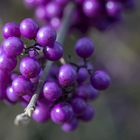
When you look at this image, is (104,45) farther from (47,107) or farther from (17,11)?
(47,107)

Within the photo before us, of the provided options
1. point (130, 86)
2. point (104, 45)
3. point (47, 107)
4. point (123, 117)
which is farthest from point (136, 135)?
point (47, 107)

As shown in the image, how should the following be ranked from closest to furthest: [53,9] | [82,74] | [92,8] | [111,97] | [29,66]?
[29,66] → [82,74] → [92,8] → [53,9] → [111,97]

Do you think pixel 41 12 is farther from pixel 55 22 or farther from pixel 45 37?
pixel 45 37

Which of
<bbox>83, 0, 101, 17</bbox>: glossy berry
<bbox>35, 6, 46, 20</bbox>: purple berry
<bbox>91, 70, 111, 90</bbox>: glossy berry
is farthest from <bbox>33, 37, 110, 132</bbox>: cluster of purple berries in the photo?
<bbox>35, 6, 46, 20</bbox>: purple berry

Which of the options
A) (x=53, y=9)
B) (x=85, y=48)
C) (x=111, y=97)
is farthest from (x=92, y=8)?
(x=111, y=97)

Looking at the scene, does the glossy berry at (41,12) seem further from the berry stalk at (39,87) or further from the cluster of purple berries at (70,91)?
the cluster of purple berries at (70,91)
